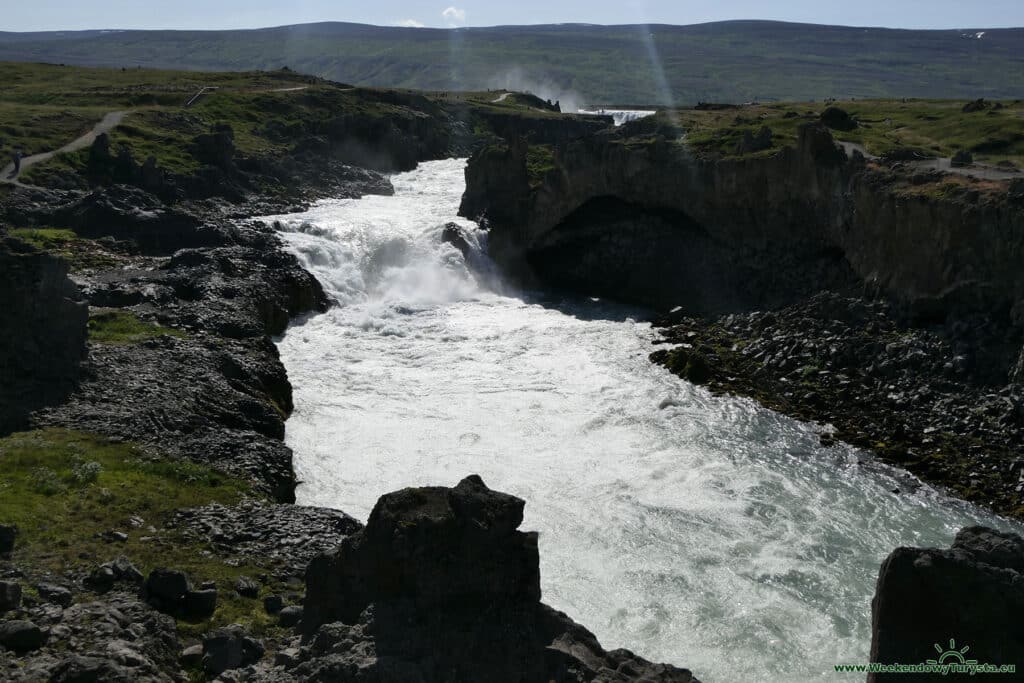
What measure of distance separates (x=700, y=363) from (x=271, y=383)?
1708 centimetres

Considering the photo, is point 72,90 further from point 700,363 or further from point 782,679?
point 782,679

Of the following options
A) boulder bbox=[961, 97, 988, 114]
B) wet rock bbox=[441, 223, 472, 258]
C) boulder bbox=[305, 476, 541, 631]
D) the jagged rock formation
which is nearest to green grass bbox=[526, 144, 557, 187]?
wet rock bbox=[441, 223, 472, 258]

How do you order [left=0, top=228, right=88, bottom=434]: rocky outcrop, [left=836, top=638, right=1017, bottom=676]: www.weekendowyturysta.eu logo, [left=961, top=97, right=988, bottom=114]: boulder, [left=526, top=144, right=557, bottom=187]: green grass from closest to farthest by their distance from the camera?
[left=836, top=638, right=1017, bottom=676]: www.weekendowyturysta.eu logo
[left=0, top=228, right=88, bottom=434]: rocky outcrop
[left=526, top=144, right=557, bottom=187]: green grass
[left=961, top=97, right=988, bottom=114]: boulder

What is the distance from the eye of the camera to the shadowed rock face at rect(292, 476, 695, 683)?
14.8 m

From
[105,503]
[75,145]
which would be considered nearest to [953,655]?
[105,503]

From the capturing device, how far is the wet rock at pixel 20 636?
16.1 metres

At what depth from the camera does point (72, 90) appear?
99.4 m

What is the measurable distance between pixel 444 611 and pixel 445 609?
4cm

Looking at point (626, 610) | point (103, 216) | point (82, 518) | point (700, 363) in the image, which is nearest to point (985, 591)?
point (626, 610)

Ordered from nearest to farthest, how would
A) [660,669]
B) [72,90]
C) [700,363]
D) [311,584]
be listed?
[660,669]
[311,584]
[700,363]
[72,90]

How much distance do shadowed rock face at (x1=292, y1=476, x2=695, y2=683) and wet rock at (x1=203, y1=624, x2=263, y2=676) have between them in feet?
3.40

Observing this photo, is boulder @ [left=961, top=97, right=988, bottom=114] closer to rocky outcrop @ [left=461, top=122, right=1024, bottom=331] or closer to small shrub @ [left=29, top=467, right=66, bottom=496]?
rocky outcrop @ [left=461, top=122, right=1024, bottom=331]

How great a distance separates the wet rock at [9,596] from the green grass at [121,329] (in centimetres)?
1909

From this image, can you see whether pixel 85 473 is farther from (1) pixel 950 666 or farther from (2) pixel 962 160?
(2) pixel 962 160
